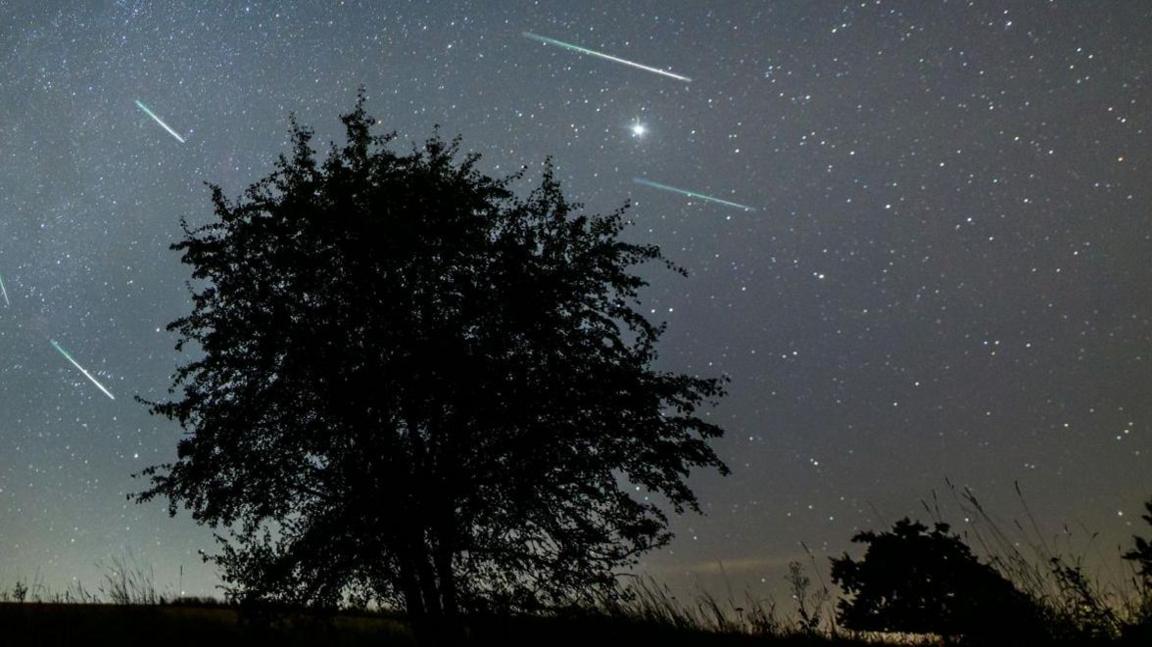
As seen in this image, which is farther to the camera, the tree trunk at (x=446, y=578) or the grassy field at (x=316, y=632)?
the tree trunk at (x=446, y=578)

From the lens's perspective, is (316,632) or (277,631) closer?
(277,631)

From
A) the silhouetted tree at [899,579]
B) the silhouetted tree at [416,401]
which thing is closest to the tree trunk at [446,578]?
the silhouetted tree at [416,401]

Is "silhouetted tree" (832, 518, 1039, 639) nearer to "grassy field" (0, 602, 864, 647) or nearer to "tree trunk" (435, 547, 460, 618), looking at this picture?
"grassy field" (0, 602, 864, 647)

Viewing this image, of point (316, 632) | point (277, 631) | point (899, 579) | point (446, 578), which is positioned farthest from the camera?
point (899, 579)

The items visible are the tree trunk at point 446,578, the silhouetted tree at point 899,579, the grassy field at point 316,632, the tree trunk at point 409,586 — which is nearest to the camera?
the grassy field at point 316,632

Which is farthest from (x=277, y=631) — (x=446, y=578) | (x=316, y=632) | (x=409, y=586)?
(x=446, y=578)

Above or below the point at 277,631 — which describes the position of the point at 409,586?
above

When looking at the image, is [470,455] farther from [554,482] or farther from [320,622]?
[320,622]

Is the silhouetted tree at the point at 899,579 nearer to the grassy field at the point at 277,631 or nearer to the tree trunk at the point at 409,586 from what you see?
the grassy field at the point at 277,631

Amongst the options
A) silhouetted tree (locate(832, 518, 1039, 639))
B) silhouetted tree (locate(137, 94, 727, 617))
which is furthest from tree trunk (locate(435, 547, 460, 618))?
silhouetted tree (locate(832, 518, 1039, 639))

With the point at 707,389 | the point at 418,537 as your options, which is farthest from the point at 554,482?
the point at 707,389

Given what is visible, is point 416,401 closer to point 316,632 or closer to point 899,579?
point 316,632

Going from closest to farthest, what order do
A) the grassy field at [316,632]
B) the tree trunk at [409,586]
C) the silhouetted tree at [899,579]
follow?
the grassy field at [316,632] → the tree trunk at [409,586] → the silhouetted tree at [899,579]

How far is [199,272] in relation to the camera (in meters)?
14.5
